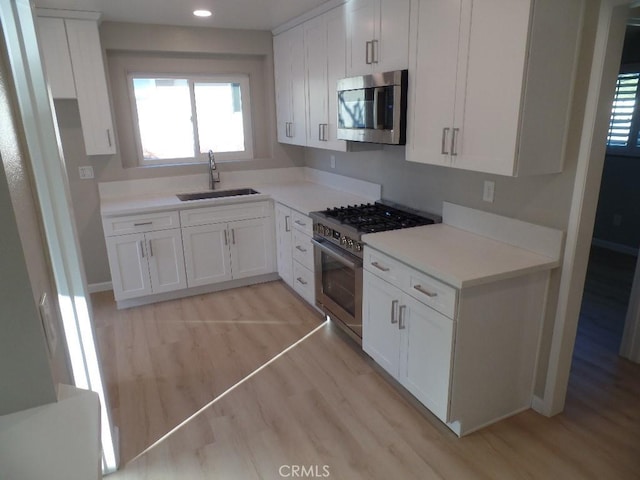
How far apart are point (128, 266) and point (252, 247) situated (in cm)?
108

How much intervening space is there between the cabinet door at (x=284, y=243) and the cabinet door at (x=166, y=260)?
0.88 meters

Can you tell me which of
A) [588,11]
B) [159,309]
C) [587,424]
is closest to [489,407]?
[587,424]

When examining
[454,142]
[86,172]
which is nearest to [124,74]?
[86,172]

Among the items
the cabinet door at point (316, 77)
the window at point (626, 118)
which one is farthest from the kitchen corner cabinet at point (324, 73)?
the window at point (626, 118)

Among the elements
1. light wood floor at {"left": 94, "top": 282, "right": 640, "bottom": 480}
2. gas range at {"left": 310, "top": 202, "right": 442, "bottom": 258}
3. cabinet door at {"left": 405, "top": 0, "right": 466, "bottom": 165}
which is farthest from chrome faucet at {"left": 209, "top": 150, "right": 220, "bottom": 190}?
cabinet door at {"left": 405, "top": 0, "right": 466, "bottom": 165}

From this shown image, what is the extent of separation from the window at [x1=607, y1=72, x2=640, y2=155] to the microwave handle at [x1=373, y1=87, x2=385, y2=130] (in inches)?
134

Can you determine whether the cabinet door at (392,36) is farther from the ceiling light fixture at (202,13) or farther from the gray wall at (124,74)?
the gray wall at (124,74)

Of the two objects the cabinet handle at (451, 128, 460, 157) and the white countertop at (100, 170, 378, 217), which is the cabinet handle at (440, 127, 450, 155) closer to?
the cabinet handle at (451, 128, 460, 157)

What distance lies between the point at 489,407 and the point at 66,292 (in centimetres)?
208

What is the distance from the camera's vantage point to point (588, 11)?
A: 1885mm

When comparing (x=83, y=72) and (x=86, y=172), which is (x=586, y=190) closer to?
(x=83, y=72)

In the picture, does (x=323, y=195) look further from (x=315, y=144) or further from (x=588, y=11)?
(x=588, y=11)

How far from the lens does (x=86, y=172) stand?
3.83m

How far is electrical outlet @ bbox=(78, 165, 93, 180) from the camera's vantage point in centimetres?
381
